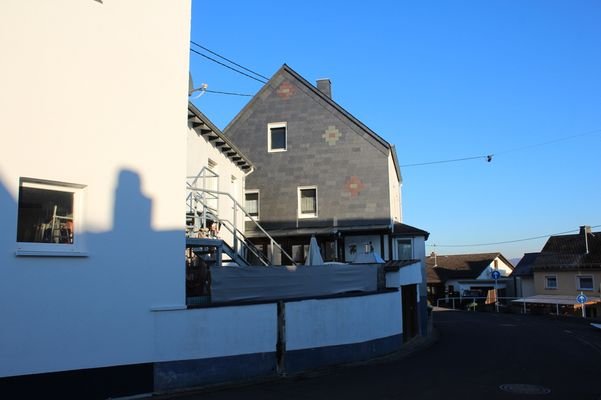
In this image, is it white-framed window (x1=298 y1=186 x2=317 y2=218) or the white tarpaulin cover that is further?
white-framed window (x1=298 y1=186 x2=317 y2=218)

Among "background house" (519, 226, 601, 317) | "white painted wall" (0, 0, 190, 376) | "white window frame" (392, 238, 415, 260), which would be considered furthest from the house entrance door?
"background house" (519, 226, 601, 317)

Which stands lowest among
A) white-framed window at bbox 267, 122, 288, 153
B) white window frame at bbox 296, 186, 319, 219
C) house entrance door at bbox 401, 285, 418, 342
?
house entrance door at bbox 401, 285, 418, 342

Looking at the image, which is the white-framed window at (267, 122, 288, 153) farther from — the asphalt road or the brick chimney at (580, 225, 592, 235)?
the brick chimney at (580, 225, 592, 235)

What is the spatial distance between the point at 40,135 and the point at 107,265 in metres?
2.15

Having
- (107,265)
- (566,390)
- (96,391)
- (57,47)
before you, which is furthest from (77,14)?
(566,390)

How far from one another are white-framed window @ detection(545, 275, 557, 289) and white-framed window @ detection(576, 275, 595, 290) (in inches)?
85.1

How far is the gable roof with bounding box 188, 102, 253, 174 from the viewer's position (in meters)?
15.6

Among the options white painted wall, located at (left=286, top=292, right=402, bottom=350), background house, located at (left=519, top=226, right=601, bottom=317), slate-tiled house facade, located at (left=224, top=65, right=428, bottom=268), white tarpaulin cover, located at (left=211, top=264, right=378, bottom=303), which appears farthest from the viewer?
background house, located at (left=519, top=226, right=601, bottom=317)

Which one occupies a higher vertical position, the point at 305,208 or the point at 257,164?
the point at 257,164

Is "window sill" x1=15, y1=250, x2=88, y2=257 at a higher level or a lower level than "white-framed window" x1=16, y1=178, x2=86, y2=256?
lower

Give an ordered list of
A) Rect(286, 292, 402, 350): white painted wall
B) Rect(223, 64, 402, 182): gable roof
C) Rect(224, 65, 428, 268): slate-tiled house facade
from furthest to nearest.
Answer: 1. Rect(223, 64, 402, 182): gable roof
2. Rect(224, 65, 428, 268): slate-tiled house facade
3. Rect(286, 292, 402, 350): white painted wall

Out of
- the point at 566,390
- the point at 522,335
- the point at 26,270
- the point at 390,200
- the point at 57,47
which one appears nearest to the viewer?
the point at 26,270

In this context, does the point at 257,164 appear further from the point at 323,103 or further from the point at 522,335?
the point at 522,335

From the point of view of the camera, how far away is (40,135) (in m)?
7.95
